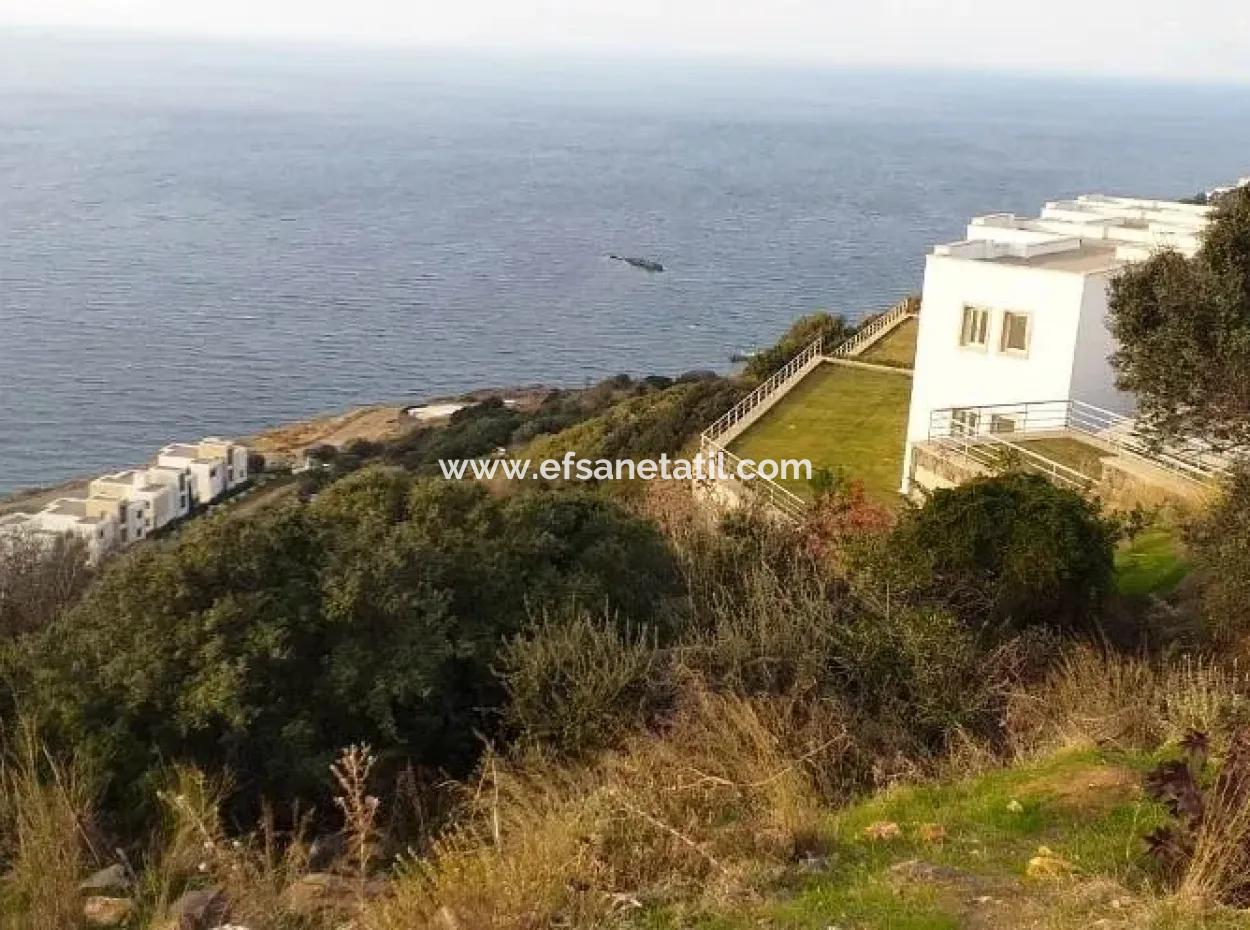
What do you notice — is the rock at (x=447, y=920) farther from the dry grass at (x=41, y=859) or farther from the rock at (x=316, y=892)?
the dry grass at (x=41, y=859)

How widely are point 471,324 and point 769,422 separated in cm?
3740

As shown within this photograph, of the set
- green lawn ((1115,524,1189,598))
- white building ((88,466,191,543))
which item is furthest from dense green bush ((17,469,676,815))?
white building ((88,466,191,543))

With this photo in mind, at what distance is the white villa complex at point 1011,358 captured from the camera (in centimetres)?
1839

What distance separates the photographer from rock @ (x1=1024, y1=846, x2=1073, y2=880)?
564 centimetres

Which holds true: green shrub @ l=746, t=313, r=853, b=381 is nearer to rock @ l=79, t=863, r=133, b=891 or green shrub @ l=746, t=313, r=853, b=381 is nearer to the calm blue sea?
the calm blue sea

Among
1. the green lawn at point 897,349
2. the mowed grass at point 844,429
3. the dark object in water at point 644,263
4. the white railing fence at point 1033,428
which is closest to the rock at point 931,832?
the white railing fence at point 1033,428

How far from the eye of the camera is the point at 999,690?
9.27 meters

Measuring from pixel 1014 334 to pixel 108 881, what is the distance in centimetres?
1608

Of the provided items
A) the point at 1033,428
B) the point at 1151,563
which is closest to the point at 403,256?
the point at 1033,428

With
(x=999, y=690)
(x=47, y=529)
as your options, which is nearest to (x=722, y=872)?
(x=999, y=690)

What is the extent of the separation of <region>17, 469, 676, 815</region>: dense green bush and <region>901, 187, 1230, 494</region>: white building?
896cm

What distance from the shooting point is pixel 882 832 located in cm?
632

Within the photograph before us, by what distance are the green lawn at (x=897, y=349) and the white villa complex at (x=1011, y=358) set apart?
9931 millimetres

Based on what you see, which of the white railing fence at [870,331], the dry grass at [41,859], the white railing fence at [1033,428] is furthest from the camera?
the white railing fence at [870,331]
